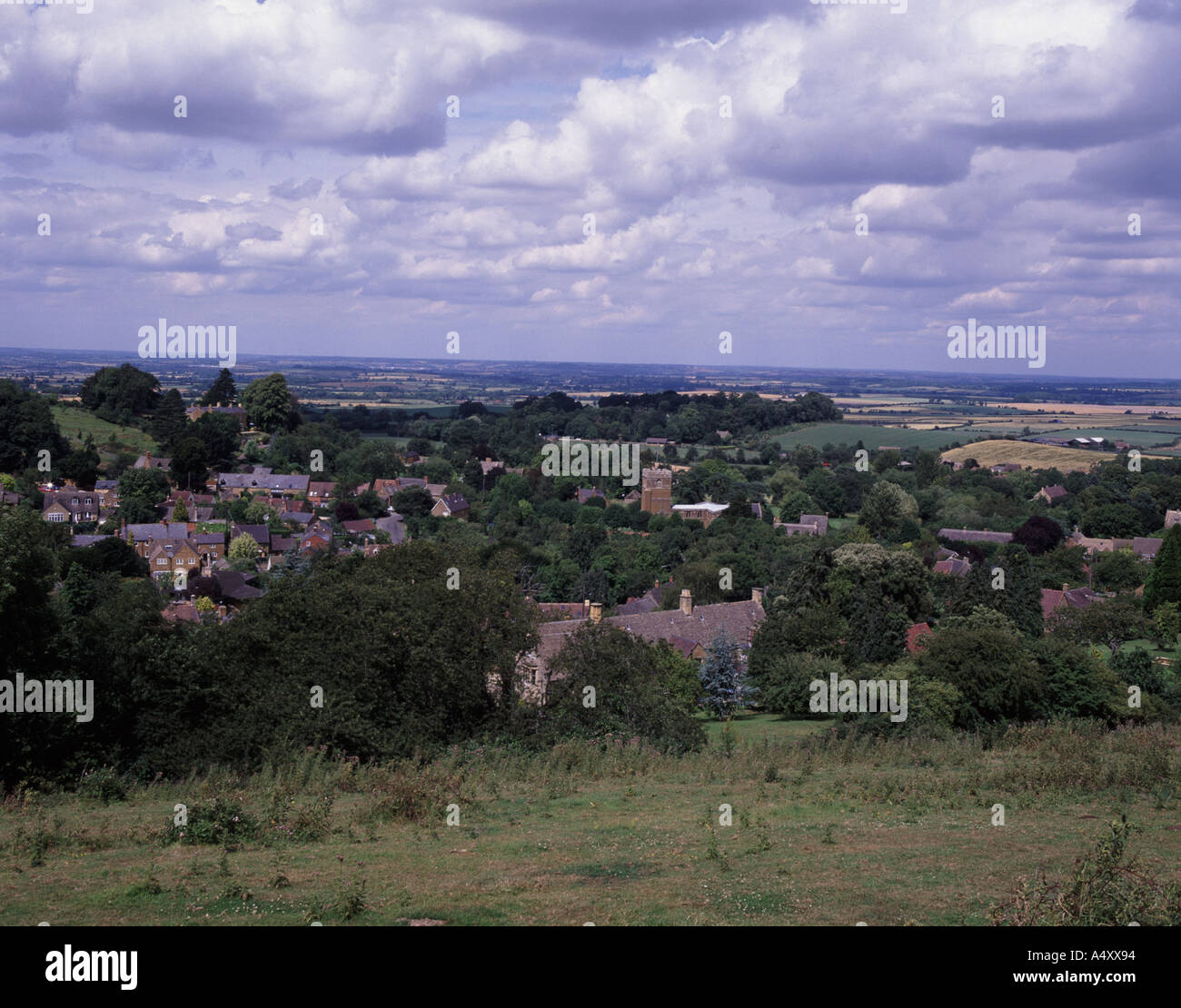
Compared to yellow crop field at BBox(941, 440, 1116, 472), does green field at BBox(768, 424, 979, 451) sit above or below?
above

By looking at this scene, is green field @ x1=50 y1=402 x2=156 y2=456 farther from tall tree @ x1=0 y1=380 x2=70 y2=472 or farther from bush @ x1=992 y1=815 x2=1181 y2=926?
bush @ x1=992 y1=815 x2=1181 y2=926

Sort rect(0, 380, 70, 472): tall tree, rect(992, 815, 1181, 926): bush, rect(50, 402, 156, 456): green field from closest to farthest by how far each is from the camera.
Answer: rect(992, 815, 1181, 926): bush → rect(0, 380, 70, 472): tall tree → rect(50, 402, 156, 456): green field

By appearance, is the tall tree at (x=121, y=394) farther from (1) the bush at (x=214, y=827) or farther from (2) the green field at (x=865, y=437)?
(1) the bush at (x=214, y=827)

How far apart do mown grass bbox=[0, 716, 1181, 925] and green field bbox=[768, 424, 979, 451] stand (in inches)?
4862

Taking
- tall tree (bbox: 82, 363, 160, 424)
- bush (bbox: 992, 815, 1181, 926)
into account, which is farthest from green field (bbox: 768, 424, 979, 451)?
bush (bbox: 992, 815, 1181, 926)

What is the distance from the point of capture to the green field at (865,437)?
466 feet

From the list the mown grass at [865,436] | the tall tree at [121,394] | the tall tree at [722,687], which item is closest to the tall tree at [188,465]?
the tall tree at [121,394]

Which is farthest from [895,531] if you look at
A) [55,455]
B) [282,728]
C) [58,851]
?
[58,851]

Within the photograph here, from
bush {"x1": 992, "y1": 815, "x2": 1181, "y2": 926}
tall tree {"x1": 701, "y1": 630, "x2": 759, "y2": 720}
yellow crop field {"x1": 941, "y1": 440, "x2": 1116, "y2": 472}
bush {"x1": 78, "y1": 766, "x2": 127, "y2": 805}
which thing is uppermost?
yellow crop field {"x1": 941, "y1": 440, "x2": 1116, "y2": 472}

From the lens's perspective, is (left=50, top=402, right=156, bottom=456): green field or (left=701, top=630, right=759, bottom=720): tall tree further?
(left=50, top=402, right=156, bottom=456): green field

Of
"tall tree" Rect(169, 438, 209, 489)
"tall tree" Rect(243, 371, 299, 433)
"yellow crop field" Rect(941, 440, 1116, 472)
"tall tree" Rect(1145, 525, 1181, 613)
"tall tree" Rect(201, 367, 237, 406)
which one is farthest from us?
"yellow crop field" Rect(941, 440, 1116, 472)

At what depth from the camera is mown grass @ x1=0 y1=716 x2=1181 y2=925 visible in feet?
28.0
